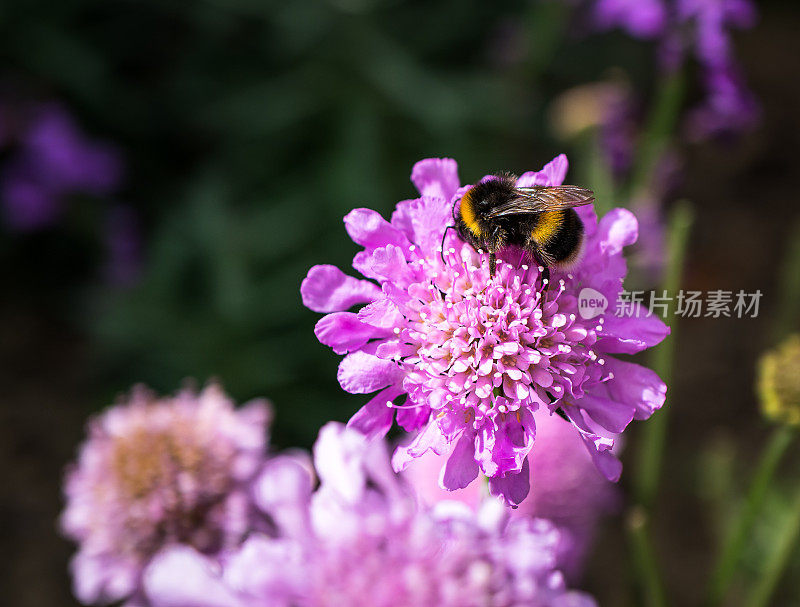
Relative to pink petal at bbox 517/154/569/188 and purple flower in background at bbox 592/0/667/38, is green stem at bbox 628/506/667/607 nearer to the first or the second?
pink petal at bbox 517/154/569/188

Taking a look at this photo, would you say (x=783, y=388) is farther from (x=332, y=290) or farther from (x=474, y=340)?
(x=332, y=290)

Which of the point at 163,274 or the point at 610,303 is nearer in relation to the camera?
the point at 610,303

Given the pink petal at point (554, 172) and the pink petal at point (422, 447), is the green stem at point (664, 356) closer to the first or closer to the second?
the pink petal at point (554, 172)

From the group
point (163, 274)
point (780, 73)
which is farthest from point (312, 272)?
point (780, 73)

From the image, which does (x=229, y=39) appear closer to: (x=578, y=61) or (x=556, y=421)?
(x=578, y=61)

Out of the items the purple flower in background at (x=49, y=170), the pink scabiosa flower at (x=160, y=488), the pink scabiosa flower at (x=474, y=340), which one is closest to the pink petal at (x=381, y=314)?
the pink scabiosa flower at (x=474, y=340)

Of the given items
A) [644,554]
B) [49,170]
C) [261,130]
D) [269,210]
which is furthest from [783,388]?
[49,170]
